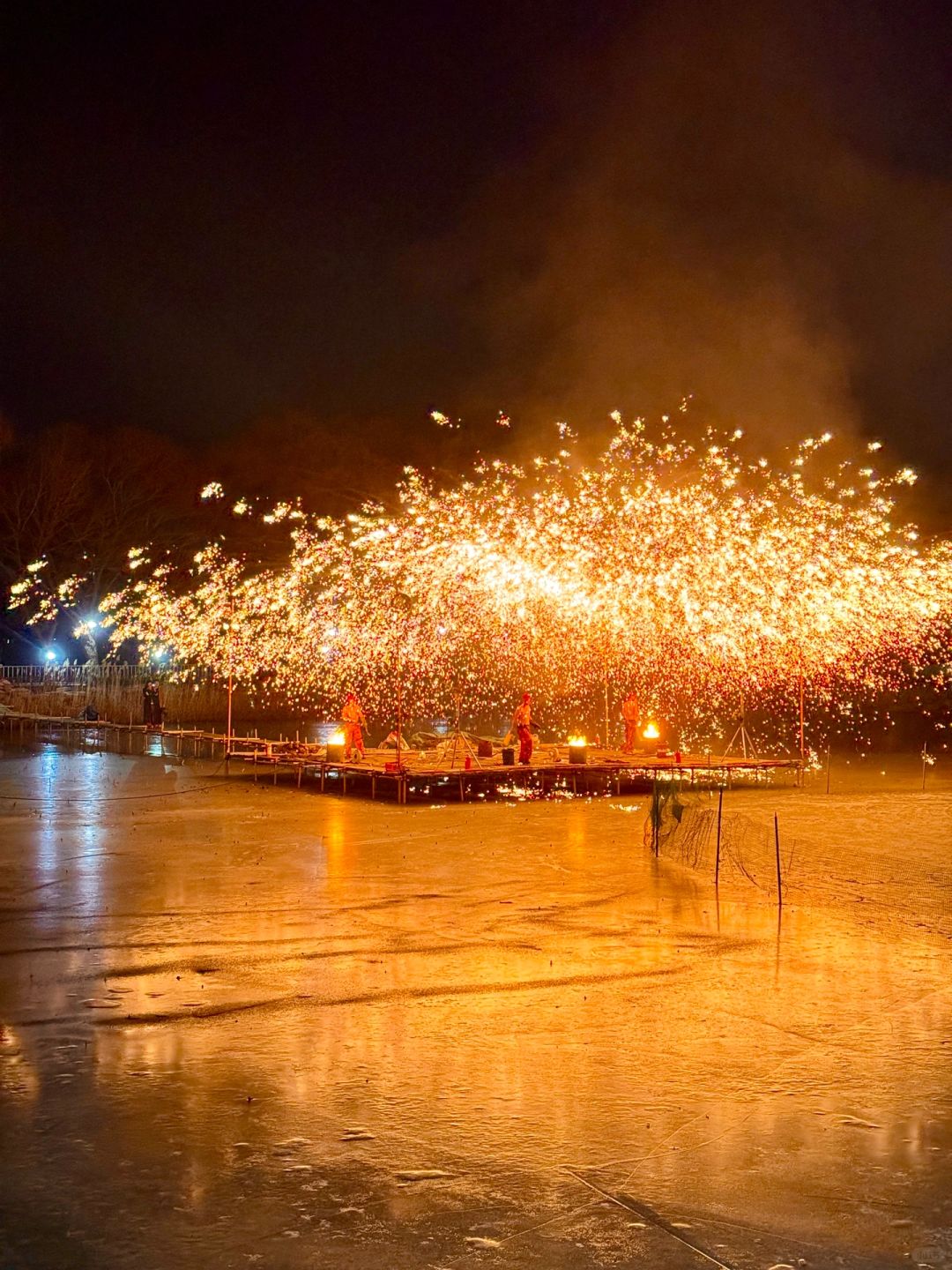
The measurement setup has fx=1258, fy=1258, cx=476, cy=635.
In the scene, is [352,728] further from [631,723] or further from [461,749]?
[631,723]

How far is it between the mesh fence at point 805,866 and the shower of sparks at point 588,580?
8.62 metres

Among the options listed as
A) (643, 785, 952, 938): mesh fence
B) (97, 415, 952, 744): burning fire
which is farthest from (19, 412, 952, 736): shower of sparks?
(643, 785, 952, 938): mesh fence

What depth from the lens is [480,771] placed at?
20.5m

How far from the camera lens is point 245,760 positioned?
27016 millimetres

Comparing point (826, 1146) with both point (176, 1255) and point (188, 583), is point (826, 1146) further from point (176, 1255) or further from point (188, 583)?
point (188, 583)

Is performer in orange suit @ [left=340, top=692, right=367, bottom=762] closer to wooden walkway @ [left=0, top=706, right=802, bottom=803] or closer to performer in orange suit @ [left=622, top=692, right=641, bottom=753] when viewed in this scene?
wooden walkway @ [left=0, top=706, right=802, bottom=803]

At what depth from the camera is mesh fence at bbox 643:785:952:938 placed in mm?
10328

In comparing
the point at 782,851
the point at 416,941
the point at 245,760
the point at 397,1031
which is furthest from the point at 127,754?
the point at 397,1031

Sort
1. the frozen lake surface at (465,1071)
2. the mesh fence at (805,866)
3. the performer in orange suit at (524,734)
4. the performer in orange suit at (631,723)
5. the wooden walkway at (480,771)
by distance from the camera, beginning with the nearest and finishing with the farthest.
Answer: the frozen lake surface at (465,1071) → the mesh fence at (805,866) → the wooden walkway at (480,771) → the performer in orange suit at (524,734) → the performer in orange suit at (631,723)

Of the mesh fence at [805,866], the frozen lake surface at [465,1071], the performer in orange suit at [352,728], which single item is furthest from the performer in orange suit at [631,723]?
the frozen lake surface at [465,1071]

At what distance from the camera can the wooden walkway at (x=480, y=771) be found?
2048cm

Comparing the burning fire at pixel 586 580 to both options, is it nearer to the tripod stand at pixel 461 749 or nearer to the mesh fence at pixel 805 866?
the tripod stand at pixel 461 749

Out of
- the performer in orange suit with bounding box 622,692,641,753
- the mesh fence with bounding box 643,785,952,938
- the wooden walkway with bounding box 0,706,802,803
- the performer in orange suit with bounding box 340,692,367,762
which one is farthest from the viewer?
the performer in orange suit with bounding box 622,692,641,753

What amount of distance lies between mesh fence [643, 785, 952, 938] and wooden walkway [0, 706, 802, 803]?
475 centimetres
